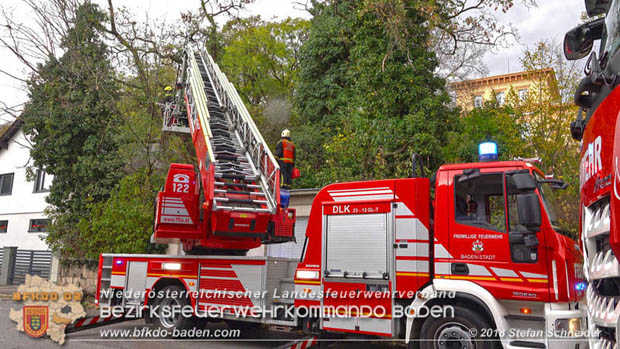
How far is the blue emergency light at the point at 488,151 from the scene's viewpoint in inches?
247

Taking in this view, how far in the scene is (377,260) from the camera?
649 cm

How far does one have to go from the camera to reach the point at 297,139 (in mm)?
20109

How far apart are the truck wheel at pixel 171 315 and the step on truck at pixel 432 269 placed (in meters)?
0.69

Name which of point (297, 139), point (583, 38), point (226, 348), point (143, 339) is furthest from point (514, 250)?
point (297, 139)

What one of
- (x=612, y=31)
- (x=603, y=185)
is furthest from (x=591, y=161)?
(x=612, y=31)

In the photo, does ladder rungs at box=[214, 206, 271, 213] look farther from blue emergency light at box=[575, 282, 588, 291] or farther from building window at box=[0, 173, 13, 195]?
building window at box=[0, 173, 13, 195]

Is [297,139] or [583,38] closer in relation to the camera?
[583,38]

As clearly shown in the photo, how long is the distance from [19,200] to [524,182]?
26343 mm

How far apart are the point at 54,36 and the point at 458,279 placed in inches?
619

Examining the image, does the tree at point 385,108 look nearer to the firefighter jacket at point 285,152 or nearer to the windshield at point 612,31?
the firefighter jacket at point 285,152

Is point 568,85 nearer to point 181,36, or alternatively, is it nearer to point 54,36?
point 181,36

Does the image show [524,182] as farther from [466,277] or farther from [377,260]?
[377,260]

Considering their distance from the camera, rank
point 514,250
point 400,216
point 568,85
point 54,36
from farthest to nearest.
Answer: point 54,36
point 568,85
point 400,216
point 514,250

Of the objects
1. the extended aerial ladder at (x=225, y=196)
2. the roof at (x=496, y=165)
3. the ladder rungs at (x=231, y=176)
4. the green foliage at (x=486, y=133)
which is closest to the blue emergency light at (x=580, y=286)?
the roof at (x=496, y=165)
